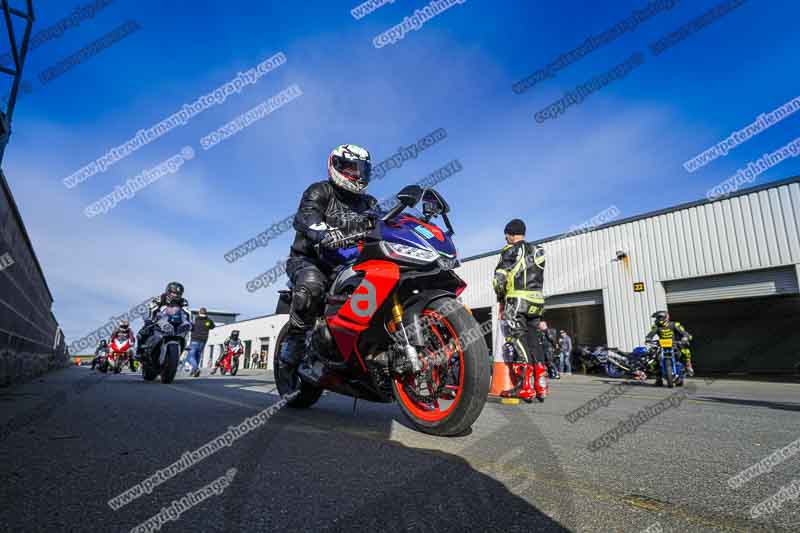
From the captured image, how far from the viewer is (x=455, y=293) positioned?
2535mm

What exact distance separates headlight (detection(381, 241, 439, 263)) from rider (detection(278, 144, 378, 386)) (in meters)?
0.40

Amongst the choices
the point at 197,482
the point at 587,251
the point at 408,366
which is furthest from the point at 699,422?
the point at 587,251

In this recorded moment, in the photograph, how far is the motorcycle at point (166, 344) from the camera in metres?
7.23

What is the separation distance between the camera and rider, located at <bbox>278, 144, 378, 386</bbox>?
2.87 meters

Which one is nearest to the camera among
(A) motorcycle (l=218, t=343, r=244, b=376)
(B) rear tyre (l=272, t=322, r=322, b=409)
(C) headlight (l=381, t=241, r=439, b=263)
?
(C) headlight (l=381, t=241, r=439, b=263)

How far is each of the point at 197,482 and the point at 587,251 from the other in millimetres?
17804

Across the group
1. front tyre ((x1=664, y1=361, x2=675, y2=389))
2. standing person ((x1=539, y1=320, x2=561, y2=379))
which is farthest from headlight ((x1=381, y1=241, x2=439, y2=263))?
standing person ((x1=539, y1=320, x2=561, y2=379))

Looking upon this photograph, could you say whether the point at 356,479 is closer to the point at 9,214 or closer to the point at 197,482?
the point at 197,482

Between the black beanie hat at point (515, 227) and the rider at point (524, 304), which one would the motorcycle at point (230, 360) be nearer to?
the rider at point (524, 304)

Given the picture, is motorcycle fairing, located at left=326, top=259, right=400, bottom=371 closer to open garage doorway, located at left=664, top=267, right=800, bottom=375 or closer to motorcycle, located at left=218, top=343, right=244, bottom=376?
motorcycle, located at left=218, top=343, right=244, bottom=376

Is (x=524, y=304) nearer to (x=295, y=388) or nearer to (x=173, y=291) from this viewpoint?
(x=295, y=388)

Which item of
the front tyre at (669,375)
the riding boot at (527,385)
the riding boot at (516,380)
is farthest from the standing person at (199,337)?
the front tyre at (669,375)

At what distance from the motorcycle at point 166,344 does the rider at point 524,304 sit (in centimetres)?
581

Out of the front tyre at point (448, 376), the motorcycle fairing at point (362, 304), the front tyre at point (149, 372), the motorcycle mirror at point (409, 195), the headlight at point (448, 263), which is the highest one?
the motorcycle mirror at point (409, 195)
